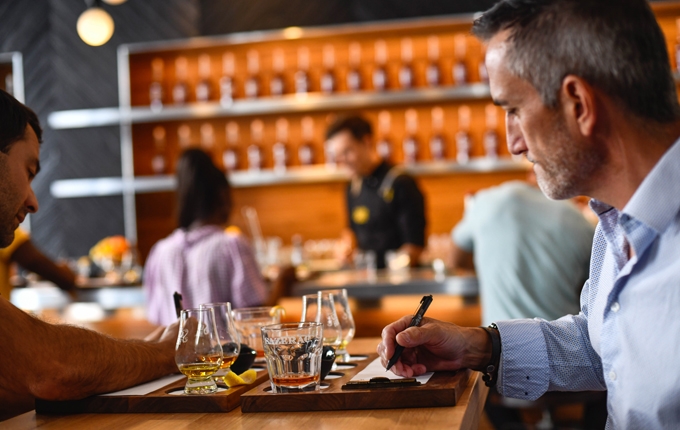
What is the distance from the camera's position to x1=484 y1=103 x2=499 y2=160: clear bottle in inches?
216

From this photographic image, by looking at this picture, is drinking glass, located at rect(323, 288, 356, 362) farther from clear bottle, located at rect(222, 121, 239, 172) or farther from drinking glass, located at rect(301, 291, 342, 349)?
clear bottle, located at rect(222, 121, 239, 172)

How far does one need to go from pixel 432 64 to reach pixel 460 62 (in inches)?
8.4

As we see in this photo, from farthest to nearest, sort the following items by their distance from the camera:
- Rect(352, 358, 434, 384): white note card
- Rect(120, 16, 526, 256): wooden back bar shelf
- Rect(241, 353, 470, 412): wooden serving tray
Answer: Rect(120, 16, 526, 256): wooden back bar shelf
Rect(352, 358, 434, 384): white note card
Rect(241, 353, 470, 412): wooden serving tray

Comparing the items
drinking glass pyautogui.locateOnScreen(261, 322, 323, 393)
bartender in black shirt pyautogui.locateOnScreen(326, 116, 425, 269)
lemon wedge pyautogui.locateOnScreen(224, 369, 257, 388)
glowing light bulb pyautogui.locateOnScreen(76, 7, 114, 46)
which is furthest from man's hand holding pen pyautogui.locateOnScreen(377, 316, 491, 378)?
glowing light bulb pyautogui.locateOnScreen(76, 7, 114, 46)

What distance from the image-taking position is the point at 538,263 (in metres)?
2.86

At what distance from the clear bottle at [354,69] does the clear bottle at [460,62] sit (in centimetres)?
73

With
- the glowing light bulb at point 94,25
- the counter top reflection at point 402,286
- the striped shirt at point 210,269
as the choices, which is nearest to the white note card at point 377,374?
the striped shirt at point 210,269

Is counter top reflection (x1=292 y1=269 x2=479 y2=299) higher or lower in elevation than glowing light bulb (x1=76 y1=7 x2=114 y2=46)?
lower

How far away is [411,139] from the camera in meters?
5.70

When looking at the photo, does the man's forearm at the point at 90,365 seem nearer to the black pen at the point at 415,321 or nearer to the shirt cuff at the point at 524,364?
the black pen at the point at 415,321

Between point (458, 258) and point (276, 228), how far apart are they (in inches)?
113

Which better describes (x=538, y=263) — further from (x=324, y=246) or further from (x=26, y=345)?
(x=324, y=246)

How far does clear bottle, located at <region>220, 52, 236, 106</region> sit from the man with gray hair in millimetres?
4679

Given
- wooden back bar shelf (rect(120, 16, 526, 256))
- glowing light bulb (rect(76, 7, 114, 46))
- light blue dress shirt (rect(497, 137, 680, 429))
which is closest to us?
light blue dress shirt (rect(497, 137, 680, 429))
